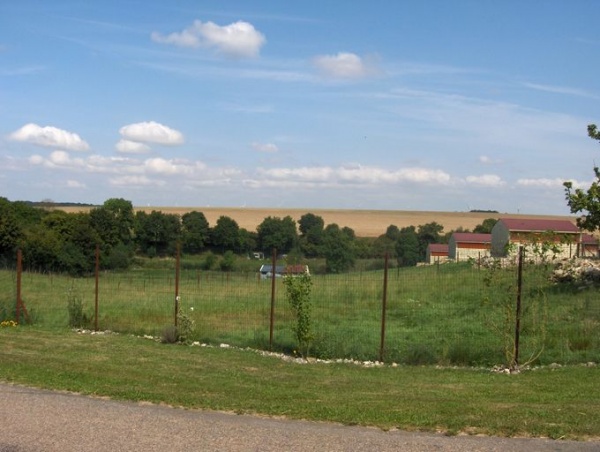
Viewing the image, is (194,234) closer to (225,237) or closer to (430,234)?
(225,237)

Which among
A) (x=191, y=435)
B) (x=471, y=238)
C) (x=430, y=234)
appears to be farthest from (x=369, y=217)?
(x=191, y=435)

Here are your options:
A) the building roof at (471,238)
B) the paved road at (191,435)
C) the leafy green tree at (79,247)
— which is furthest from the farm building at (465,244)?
the paved road at (191,435)

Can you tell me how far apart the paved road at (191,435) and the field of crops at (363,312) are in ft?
22.9

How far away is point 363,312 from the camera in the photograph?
21.3 metres

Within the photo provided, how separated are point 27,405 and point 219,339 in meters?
8.53

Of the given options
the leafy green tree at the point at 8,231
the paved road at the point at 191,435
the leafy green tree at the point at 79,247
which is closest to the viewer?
the paved road at the point at 191,435

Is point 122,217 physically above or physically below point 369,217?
below

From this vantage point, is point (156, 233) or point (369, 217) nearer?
point (156, 233)

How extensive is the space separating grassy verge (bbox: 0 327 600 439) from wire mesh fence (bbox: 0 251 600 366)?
1.23 meters

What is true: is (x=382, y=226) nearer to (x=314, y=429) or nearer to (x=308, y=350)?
(x=308, y=350)

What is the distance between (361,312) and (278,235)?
33.6 metres

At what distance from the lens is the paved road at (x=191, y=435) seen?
727cm

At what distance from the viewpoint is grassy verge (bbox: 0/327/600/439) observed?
340 inches

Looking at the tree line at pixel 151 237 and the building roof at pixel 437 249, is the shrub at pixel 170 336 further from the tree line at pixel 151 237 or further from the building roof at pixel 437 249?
the building roof at pixel 437 249
